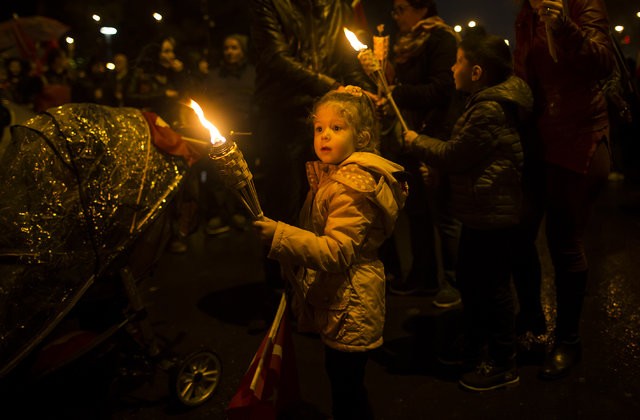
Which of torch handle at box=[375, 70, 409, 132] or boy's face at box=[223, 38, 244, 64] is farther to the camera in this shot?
boy's face at box=[223, 38, 244, 64]

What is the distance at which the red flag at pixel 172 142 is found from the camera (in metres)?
3.27

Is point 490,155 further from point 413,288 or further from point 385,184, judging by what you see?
point 413,288

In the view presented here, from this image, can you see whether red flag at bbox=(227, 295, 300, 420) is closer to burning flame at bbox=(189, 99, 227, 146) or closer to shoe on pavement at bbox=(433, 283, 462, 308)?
burning flame at bbox=(189, 99, 227, 146)

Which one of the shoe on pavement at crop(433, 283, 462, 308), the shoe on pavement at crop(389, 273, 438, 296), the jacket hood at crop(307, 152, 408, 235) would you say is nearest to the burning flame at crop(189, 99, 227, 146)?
the jacket hood at crop(307, 152, 408, 235)

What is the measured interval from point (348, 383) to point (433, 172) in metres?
1.58

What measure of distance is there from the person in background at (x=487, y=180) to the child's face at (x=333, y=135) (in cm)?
85

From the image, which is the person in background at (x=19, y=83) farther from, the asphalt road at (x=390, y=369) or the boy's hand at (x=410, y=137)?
the boy's hand at (x=410, y=137)

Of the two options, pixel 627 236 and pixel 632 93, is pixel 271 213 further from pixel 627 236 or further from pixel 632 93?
pixel 627 236

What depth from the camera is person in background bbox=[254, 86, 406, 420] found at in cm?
230

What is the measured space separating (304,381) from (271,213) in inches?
52.8

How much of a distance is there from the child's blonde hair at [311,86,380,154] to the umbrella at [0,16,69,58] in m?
8.63

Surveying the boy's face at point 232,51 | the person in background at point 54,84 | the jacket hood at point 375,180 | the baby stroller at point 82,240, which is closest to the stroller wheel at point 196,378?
the baby stroller at point 82,240

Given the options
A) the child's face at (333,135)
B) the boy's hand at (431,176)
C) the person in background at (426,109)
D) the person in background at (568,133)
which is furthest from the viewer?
the person in background at (426,109)

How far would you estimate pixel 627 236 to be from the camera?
597 cm
